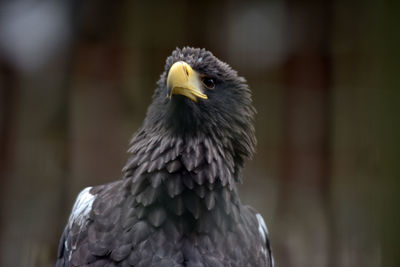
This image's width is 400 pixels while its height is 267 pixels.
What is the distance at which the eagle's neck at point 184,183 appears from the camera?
1.29 m

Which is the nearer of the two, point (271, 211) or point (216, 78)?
point (216, 78)

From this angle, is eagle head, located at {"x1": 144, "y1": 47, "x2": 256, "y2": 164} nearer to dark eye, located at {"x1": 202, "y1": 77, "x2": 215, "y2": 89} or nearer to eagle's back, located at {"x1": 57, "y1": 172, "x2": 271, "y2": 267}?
dark eye, located at {"x1": 202, "y1": 77, "x2": 215, "y2": 89}

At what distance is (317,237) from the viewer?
88.9 inches

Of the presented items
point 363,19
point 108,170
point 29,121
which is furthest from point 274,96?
point 29,121

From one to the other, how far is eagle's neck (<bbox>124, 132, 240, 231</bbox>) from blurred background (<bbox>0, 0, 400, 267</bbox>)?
919mm

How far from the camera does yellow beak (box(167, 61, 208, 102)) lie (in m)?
1.26

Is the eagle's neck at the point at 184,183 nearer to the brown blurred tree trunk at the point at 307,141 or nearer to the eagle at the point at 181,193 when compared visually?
the eagle at the point at 181,193

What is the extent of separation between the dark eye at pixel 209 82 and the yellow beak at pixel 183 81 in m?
0.06

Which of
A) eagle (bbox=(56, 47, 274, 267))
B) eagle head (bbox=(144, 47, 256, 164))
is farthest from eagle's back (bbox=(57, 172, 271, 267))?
eagle head (bbox=(144, 47, 256, 164))

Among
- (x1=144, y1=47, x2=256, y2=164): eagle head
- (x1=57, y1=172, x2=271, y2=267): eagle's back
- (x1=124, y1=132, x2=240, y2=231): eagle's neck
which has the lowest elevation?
(x1=57, y1=172, x2=271, y2=267): eagle's back

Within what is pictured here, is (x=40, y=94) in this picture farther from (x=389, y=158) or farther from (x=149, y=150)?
(x=389, y=158)

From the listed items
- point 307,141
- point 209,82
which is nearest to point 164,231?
point 209,82

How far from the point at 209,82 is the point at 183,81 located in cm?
17

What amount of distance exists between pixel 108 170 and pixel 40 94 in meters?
0.50
